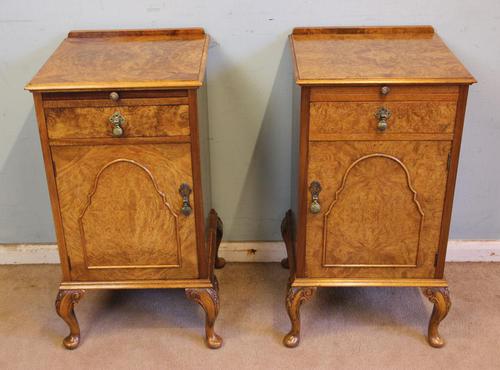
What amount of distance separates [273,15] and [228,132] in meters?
0.41

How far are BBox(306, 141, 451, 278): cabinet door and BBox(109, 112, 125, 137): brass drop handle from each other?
0.49 m

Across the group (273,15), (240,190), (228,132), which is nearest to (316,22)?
(273,15)

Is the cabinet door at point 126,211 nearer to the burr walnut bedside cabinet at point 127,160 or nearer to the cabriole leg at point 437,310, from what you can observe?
the burr walnut bedside cabinet at point 127,160

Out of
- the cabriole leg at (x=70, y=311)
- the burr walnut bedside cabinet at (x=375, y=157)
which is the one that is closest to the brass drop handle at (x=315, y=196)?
the burr walnut bedside cabinet at (x=375, y=157)

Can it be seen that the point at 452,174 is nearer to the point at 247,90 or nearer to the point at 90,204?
the point at 247,90

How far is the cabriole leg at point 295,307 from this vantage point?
1865 millimetres

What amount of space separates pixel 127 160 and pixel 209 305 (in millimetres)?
500

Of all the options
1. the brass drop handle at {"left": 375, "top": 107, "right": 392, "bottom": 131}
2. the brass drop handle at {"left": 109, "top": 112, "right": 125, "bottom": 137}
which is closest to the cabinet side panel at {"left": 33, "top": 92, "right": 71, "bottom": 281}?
the brass drop handle at {"left": 109, "top": 112, "right": 125, "bottom": 137}

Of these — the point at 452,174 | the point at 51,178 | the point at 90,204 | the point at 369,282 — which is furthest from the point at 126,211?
the point at 452,174

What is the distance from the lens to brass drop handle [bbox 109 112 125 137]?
1.62m

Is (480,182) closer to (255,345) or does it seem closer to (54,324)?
(255,345)

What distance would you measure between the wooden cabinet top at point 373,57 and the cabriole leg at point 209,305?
68cm

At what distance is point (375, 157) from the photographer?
5.53 feet

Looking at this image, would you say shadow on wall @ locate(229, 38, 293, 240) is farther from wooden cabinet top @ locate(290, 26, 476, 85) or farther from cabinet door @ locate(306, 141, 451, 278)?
cabinet door @ locate(306, 141, 451, 278)
